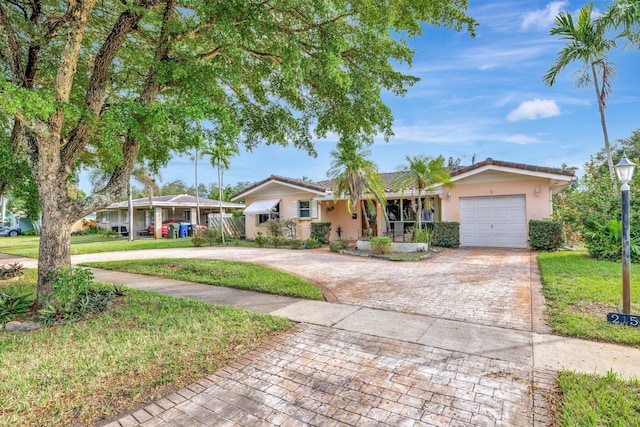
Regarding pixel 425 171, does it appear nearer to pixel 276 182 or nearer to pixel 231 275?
pixel 231 275

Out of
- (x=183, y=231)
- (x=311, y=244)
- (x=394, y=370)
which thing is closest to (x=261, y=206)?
(x=311, y=244)

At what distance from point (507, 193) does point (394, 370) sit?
14.5m

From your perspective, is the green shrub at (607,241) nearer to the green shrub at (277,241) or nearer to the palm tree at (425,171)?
the palm tree at (425,171)

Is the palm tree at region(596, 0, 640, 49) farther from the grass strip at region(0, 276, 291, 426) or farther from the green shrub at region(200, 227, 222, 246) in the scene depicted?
the green shrub at region(200, 227, 222, 246)

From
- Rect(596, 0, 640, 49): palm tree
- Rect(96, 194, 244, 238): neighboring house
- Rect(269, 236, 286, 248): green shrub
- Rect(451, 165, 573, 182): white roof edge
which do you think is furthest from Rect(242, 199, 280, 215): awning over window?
Rect(596, 0, 640, 49): palm tree

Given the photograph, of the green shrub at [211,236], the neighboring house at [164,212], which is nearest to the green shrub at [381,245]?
the green shrub at [211,236]

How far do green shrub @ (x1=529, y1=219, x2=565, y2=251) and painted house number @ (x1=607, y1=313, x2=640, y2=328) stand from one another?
32.5 feet

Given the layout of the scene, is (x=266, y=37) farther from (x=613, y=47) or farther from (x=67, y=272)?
(x=613, y=47)

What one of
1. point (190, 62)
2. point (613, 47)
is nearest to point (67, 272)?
point (190, 62)

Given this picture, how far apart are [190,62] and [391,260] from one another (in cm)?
983

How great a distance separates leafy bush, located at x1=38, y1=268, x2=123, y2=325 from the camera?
5.73 metres

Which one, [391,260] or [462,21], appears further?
[391,260]

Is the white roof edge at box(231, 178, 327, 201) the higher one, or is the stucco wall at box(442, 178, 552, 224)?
the white roof edge at box(231, 178, 327, 201)

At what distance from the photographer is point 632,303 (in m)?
5.95
